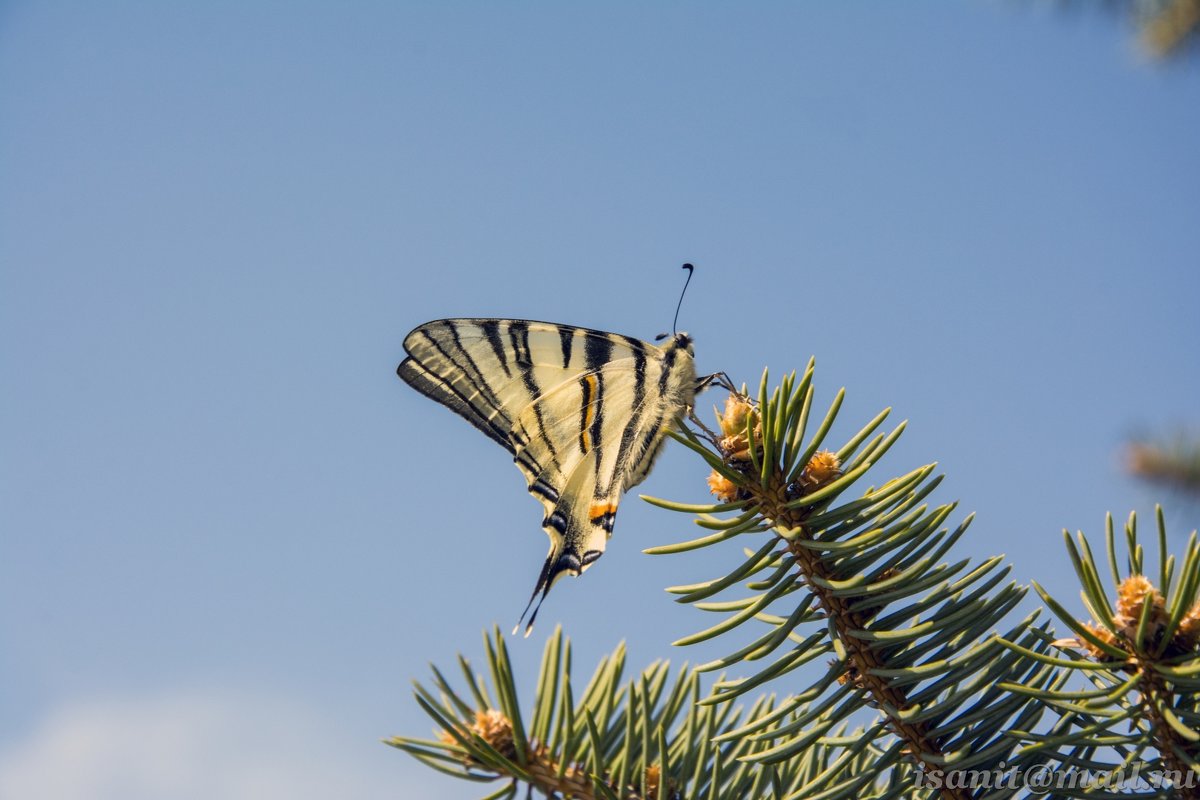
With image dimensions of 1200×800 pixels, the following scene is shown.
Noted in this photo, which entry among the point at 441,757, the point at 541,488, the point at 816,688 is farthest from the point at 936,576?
the point at 541,488

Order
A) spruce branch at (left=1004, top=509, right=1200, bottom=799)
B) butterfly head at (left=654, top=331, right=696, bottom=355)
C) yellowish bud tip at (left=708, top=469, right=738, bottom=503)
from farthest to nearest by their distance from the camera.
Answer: butterfly head at (left=654, top=331, right=696, bottom=355) → yellowish bud tip at (left=708, top=469, right=738, bottom=503) → spruce branch at (left=1004, top=509, right=1200, bottom=799)

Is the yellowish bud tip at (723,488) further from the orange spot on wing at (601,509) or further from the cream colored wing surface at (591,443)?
the orange spot on wing at (601,509)

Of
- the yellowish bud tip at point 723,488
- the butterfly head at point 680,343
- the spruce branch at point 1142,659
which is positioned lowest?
the spruce branch at point 1142,659

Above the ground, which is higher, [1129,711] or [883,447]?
[883,447]

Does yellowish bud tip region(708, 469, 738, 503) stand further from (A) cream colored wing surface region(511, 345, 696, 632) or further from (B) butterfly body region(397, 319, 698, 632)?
(B) butterfly body region(397, 319, 698, 632)

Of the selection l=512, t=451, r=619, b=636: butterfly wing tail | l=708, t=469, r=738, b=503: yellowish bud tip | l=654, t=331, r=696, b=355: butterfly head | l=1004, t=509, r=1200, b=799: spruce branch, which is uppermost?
l=654, t=331, r=696, b=355: butterfly head

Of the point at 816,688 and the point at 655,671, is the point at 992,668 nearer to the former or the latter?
the point at 816,688

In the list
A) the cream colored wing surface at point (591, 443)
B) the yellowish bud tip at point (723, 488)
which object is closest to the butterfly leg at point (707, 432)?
the yellowish bud tip at point (723, 488)

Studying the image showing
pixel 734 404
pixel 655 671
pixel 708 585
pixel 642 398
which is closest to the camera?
pixel 708 585

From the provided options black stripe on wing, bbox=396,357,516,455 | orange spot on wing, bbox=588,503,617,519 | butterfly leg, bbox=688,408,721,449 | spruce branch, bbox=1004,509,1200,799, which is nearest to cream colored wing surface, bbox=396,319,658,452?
black stripe on wing, bbox=396,357,516,455
